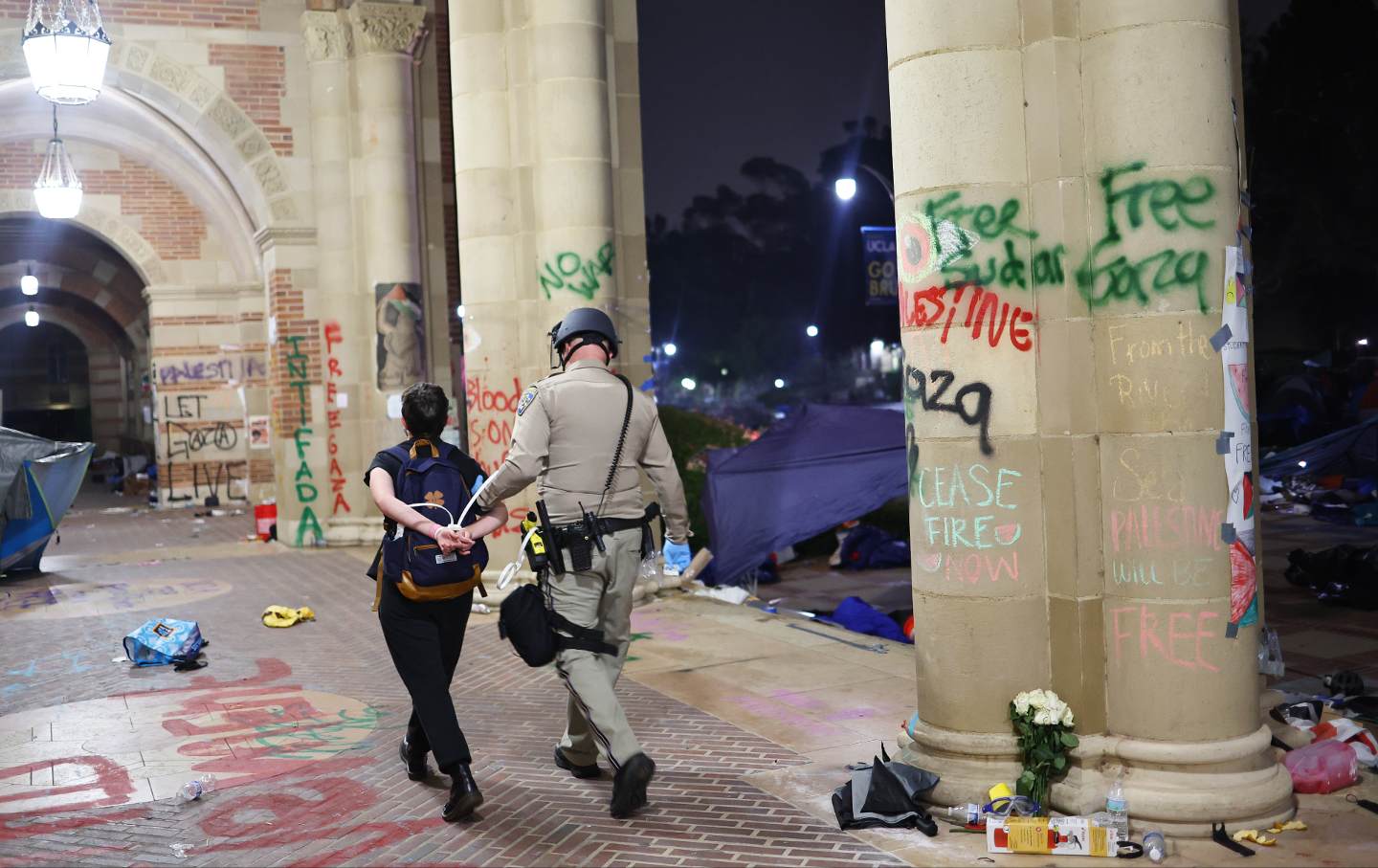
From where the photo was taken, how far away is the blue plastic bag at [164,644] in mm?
9328

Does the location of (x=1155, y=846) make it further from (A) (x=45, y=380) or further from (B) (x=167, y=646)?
(A) (x=45, y=380)

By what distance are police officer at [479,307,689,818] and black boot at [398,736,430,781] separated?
0.85 meters

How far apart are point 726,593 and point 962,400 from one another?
22.7ft

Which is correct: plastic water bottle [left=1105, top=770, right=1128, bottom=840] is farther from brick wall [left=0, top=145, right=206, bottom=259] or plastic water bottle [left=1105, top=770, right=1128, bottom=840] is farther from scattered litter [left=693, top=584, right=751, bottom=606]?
brick wall [left=0, top=145, right=206, bottom=259]

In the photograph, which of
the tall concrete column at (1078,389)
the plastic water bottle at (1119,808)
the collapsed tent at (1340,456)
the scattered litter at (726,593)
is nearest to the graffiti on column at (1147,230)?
the tall concrete column at (1078,389)

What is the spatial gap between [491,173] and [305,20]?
24.3 ft

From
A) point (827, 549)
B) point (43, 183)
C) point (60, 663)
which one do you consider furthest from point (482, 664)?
point (43, 183)

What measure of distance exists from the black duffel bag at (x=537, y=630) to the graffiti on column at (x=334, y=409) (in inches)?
483

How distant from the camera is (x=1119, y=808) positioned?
15.9ft

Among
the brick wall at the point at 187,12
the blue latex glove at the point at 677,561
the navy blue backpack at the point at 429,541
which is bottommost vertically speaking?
the blue latex glove at the point at 677,561

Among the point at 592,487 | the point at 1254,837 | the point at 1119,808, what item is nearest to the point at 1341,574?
the point at 1254,837

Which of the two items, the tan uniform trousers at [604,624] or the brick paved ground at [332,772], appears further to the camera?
the tan uniform trousers at [604,624]

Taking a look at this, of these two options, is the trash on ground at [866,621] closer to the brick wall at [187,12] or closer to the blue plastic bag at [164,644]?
the blue plastic bag at [164,644]

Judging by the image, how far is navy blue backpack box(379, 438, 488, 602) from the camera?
5434 mm
